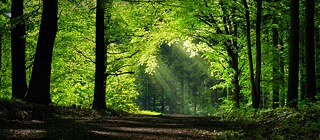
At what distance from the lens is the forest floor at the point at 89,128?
721 centimetres

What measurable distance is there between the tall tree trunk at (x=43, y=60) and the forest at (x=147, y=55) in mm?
40

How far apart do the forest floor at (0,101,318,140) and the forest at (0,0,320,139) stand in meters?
0.06

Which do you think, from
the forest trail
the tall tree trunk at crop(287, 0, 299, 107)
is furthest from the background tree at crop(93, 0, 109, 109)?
the tall tree trunk at crop(287, 0, 299, 107)

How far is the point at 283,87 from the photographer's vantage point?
22.3 meters

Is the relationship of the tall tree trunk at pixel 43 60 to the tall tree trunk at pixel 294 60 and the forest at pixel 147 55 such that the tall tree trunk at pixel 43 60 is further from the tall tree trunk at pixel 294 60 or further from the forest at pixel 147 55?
the tall tree trunk at pixel 294 60

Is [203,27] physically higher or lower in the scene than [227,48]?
higher

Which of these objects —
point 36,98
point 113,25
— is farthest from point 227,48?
point 36,98

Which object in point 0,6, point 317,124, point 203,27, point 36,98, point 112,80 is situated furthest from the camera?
point 112,80

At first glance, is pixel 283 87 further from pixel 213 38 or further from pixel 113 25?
pixel 113 25

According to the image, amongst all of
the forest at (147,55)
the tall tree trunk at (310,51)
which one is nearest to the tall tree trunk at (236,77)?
the forest at (147,55)

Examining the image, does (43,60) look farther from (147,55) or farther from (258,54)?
(147,55)

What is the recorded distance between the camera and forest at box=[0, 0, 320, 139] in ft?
39.4

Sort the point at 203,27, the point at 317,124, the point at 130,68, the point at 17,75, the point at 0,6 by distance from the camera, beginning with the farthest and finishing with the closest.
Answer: the point at 130,68 < the point at 203,27 < the point at 0,6 < the point at 17,75 < the point at 317,124

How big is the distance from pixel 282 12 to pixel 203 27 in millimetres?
5146
